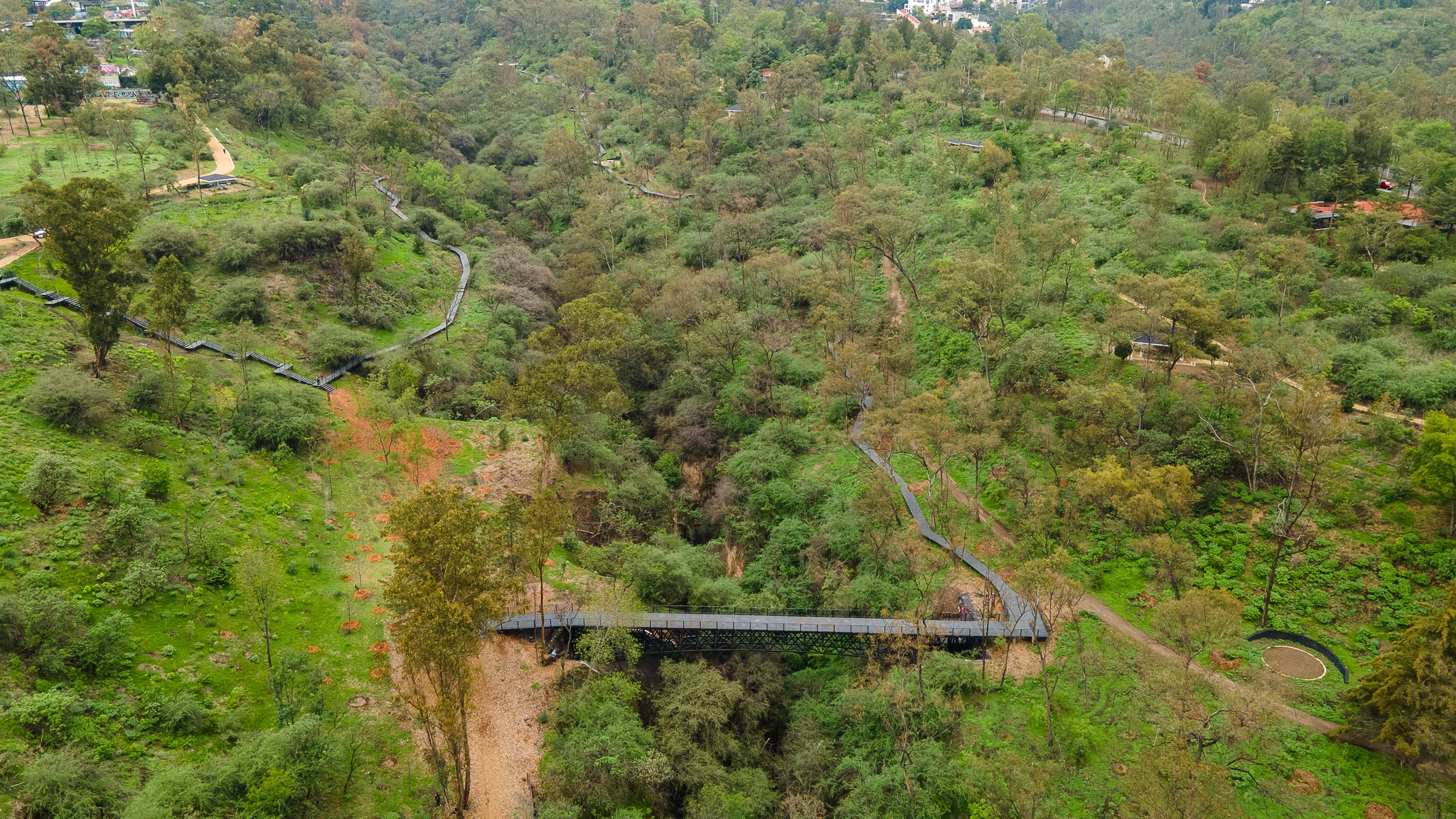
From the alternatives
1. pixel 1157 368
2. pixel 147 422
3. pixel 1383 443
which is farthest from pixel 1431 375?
pixel 147 422

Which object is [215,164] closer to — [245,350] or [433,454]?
[245,350]

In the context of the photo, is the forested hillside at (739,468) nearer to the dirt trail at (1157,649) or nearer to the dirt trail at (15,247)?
the dirt trail at (1157,649)

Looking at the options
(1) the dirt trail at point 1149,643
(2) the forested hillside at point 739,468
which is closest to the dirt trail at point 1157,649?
(1) the dirt trail at point 1149,643

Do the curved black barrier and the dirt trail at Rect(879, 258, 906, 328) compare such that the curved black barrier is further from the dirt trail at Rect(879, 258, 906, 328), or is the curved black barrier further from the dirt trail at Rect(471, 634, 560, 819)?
the dirt trail at Rect(879, 258, 906, 328)

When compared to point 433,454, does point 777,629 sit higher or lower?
higher

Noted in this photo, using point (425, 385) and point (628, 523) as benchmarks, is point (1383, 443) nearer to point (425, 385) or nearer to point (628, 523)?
point (628, 523)

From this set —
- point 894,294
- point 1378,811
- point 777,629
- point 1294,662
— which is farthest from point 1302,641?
point 894,294
